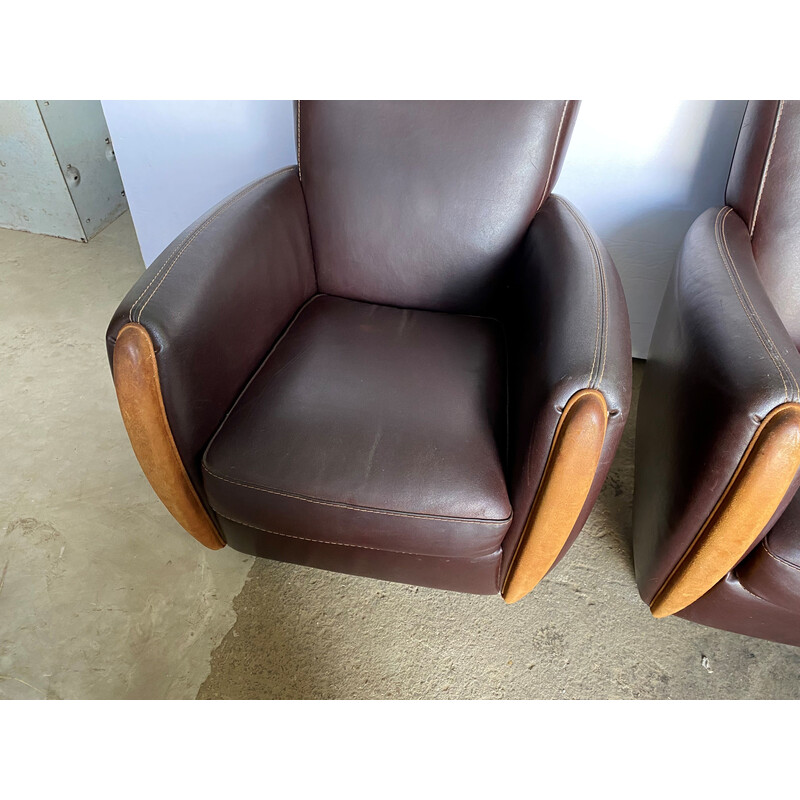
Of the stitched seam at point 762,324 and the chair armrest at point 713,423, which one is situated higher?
the stitched seam at point 762,324

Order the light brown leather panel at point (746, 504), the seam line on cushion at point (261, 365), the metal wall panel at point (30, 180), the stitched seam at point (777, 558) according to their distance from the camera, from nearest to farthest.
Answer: the light brown leather panel at point (746, 504)
the stitched seam at point (777, 558)
the seam line on cushion at point (261, 365)
the metal wall panel at point (30, 180)

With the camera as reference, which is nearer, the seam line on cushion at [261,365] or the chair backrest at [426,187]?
the seam line on cushion at [261,365]

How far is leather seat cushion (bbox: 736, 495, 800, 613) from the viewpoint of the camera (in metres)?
0.88

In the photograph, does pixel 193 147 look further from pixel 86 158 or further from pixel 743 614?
pixel 743 614

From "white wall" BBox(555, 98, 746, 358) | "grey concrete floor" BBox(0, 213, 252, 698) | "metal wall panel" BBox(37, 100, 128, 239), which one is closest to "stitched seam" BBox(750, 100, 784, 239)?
"white wall" BBox(555, 98, 746, 358)

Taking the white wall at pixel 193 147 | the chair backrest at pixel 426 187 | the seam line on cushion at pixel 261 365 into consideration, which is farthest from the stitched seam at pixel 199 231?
the white wall at pixel 193 147

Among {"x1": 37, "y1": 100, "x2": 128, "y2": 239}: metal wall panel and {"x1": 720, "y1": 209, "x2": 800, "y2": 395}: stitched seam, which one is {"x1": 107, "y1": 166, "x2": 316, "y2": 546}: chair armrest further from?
{"x1": 37, "y1": 100, "x2": 128, "y2": 239}: metal wall panel

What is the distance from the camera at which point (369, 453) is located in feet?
3.08

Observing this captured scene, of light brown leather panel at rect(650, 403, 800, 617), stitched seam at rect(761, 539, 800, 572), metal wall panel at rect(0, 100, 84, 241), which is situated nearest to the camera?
light brown leather panel at rect(650, 403, 800, 617)

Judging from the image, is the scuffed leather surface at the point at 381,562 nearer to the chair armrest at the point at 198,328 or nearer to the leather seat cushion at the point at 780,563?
the chair armrest at the point at 198,328

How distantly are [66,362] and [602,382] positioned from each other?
158 cm

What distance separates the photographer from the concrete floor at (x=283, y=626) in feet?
3.55

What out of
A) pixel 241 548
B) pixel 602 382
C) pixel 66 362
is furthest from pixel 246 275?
pixel 66 362

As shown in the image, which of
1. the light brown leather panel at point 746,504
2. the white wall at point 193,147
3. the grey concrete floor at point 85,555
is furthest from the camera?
the white wall at point 193,147
